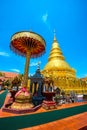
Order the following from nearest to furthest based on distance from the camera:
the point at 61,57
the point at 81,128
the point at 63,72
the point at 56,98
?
the point at 81,128
the point at 56,98
the point at 63,72
the point at 61,57

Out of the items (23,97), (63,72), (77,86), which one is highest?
(63,72)

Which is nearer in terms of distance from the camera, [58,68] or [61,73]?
[61,73]

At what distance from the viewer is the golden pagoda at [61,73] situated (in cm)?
2042

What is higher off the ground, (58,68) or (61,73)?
(58,68)

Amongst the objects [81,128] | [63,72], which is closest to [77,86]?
[63,72]

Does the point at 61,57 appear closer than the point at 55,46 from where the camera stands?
Yes

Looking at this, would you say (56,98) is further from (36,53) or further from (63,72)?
(63,72)

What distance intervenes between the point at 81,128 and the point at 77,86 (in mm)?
17424

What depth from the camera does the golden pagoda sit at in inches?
804

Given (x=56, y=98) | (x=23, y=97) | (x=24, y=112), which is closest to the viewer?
(x=24, y=112)

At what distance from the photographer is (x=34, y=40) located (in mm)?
9922

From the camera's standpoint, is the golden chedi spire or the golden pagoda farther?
the golden chedi spire

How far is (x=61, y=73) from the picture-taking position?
25.0 m

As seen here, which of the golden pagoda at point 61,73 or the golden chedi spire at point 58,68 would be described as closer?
the golden pagoda at point 61,73
